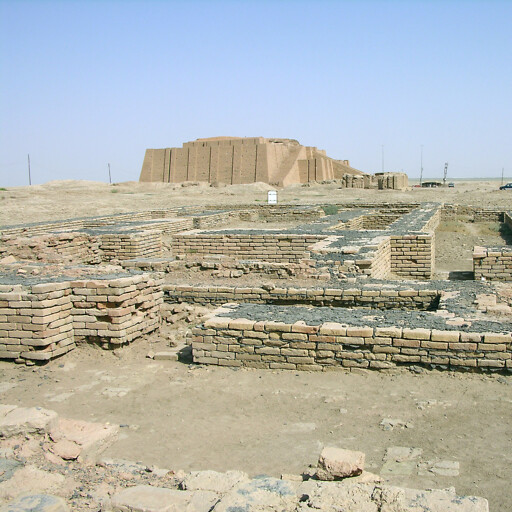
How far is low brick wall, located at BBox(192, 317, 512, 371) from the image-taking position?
4262 mm

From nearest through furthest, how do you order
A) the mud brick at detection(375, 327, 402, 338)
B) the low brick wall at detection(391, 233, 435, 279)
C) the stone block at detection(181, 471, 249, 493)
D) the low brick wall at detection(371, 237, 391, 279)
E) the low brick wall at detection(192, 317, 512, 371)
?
the stone block at detection(181, 471, 249, 493), the low brick wall at detection(192, 317, 512, 371), the mud brick at detection(375, 327, 402, 338), the low brick wall at detection(371, 237, 391, 279), the low brick wall at detection(391, 233, 435, 279)

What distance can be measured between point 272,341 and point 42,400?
192cm

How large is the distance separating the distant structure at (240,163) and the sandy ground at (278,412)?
32.7 m

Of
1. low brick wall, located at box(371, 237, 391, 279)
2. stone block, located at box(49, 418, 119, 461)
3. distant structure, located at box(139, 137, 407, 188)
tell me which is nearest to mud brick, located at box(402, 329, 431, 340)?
stone block, located at box(49, 418, 119, 461)

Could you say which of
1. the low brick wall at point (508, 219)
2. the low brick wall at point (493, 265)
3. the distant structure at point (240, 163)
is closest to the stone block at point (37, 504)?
the low brick wall at point (493, 265)

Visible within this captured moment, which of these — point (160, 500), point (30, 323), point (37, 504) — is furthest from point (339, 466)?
point (30, 323)

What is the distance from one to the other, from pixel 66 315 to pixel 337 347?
8.68 feet

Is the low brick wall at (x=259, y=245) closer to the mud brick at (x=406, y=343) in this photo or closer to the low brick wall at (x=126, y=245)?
the low brick wall at (x=126, y=245)

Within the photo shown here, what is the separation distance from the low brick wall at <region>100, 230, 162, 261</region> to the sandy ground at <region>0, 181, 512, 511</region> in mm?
4825

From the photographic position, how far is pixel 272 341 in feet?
15.3

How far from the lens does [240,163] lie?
38656 millimetres

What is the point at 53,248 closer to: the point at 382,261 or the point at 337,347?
the point at 382,261

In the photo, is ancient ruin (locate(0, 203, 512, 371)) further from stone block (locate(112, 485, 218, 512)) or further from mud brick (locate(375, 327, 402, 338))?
stone block (locate(112, 485, 218, 512))

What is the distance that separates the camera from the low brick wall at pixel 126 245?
10.2 m
